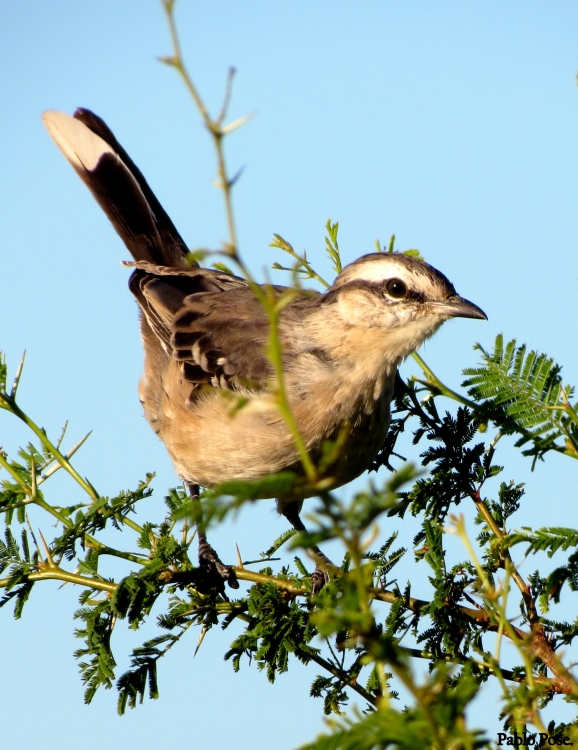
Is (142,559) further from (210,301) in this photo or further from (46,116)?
(46,116)

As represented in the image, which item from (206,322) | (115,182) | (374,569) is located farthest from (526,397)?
(115,182)

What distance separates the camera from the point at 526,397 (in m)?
3.24

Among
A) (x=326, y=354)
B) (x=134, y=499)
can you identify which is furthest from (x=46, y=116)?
(x=134, y=499)

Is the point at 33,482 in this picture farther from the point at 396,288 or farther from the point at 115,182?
the point at 115,182

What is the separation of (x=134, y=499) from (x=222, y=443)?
158 centimetres

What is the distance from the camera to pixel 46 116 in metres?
6.86

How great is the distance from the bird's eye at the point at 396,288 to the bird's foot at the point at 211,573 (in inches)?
70.0

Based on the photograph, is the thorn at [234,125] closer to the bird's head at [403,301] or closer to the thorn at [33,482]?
the thorn at [33,482]

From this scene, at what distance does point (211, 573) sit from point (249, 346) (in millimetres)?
1492

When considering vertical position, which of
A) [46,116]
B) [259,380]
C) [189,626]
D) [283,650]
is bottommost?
[283,650]

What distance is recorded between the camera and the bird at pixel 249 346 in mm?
4844

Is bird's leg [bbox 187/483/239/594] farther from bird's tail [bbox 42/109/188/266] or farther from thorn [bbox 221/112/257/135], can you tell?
thorn [bbox 221/112/257/135]

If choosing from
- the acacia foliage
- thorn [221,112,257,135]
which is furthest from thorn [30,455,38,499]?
thorn [221,112,257,135]

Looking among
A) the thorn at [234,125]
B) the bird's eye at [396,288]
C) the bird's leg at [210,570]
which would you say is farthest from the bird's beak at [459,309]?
the thorn at [234,125]
